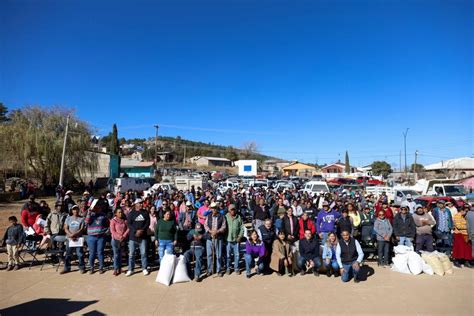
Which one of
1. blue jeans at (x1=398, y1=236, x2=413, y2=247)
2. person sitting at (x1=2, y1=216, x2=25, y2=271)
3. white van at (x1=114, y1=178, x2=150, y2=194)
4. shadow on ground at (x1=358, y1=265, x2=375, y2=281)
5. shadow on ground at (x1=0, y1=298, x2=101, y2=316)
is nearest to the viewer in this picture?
shadow on ground at (x1=0, y1=298, x2=101, y2=316)

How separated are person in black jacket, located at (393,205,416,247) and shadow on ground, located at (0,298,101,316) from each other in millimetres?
7193

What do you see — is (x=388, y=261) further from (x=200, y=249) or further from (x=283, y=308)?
(x=200, y=249)

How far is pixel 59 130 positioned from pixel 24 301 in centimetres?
2804

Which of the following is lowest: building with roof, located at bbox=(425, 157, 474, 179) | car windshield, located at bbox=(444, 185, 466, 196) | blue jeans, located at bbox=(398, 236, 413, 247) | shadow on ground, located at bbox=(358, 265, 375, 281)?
shadow on ground, located at bbox=(358, 265, 375, 281)

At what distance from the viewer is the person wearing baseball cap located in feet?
27.7

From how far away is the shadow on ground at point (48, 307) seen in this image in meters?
5.09

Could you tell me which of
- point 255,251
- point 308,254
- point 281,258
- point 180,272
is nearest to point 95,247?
point 180,272

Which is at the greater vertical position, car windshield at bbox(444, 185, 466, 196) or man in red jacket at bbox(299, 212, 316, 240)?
car windshield at bbox(444, 185, 466, 196)

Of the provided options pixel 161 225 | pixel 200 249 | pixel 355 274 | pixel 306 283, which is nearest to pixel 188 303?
pixel 200 249

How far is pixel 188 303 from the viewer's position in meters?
5.42

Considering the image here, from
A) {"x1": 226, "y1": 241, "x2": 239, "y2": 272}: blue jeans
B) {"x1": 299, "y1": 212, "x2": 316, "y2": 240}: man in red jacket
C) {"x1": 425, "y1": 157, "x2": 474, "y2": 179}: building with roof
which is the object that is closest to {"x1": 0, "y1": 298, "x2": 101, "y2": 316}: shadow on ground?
{"x1": 226, "y1": 241, "x2": 239, "y2": 272}: blue jeans

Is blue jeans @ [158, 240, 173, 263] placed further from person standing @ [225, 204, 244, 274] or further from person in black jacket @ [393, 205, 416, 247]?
person in black jacket @ [393, 205, 416, 247]

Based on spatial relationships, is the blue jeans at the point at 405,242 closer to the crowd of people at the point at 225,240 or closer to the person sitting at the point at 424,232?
the crowd of people at the point at 225,240

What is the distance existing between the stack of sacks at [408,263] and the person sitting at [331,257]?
1662 mm
